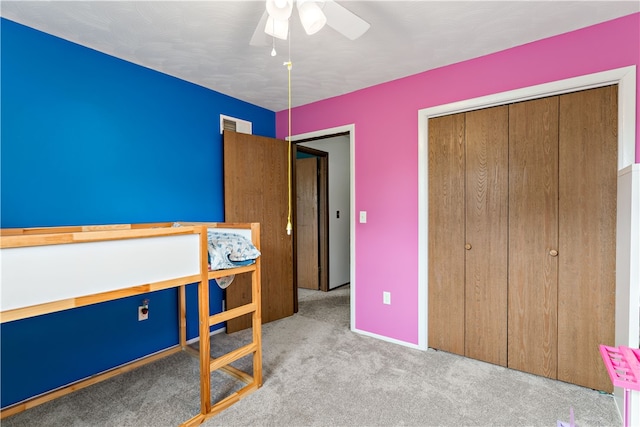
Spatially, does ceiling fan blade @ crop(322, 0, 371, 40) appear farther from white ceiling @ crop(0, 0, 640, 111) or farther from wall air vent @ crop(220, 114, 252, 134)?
wall air vent @ crop(220, 114, 252, 134)

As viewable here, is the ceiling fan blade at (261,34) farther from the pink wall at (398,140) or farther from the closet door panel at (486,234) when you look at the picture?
the closet door panel at (486,234)

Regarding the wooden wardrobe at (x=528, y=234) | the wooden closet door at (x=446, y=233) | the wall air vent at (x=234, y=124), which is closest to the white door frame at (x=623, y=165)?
the wooden wardrobe at (x=528, y=234)

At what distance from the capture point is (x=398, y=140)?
2600mm

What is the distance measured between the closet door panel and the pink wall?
0.93ft

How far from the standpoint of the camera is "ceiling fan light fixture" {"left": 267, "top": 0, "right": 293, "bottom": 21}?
4.42ft

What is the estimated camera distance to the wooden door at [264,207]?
287 centimetres

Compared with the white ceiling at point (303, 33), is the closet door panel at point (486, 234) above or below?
below

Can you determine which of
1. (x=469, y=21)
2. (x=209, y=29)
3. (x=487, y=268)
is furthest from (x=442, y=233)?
(x=209, y=29)

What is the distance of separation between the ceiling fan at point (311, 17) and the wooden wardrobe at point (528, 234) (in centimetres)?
126

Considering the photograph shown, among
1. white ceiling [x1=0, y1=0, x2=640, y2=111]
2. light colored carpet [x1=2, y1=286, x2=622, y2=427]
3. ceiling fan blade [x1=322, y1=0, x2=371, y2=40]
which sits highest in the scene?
white ceiling [x1=0, y1=0, x2=640, y2=111]

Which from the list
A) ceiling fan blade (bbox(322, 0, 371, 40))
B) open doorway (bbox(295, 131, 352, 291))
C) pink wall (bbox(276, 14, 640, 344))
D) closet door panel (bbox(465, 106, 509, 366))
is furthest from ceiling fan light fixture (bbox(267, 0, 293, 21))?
open doorway (bbox(295, 131, 352, 291))

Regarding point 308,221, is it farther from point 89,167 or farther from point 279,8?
point 279,8

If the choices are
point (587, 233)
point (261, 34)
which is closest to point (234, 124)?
point (261, 34)

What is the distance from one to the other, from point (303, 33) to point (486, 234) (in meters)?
1.84
